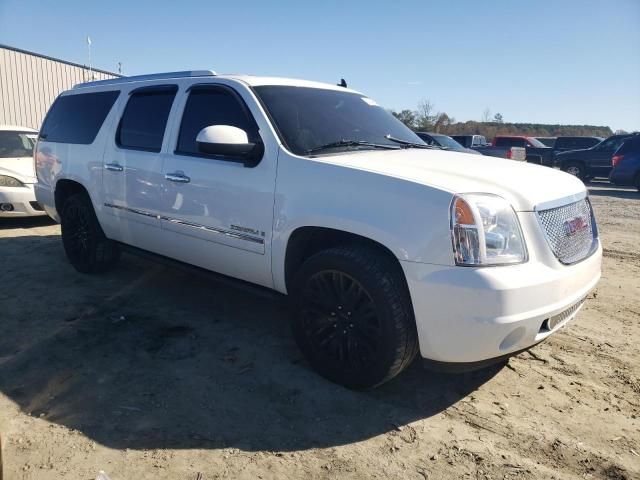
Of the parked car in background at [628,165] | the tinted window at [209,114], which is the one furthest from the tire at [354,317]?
the parked car in background at [628,165]

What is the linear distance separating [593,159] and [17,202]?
17622mm

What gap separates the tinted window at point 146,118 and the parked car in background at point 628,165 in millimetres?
14455

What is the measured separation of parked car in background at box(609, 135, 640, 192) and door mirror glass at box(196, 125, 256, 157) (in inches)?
579

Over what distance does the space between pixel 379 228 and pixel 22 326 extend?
3034 millimetres

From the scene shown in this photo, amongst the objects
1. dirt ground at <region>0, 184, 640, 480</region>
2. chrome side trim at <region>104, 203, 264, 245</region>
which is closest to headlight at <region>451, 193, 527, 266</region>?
dirt ground at <region>0, 184, 640, 480</region>

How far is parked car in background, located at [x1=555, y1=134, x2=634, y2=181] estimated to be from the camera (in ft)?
57.8

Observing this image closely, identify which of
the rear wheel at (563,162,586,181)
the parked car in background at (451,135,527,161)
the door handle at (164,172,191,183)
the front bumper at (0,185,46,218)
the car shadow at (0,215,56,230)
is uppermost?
the door handle at (164,172,191,183)

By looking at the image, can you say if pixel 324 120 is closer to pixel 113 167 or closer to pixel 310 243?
pixel 310 243

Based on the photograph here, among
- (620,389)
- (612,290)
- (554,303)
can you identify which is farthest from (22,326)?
(612,290)

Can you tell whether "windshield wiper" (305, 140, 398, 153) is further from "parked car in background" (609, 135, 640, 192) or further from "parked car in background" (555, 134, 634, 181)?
"parked car in background" (555, 134, 634, 181)

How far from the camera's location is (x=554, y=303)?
2713 millimetres

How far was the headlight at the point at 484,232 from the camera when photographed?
2.56 m

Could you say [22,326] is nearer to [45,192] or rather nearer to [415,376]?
[45,192]

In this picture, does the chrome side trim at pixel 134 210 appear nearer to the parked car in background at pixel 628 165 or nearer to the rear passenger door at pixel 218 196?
the rear passenger door at pixel 218 196
